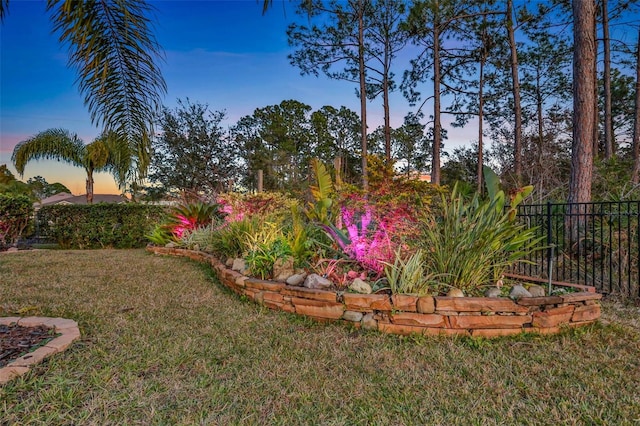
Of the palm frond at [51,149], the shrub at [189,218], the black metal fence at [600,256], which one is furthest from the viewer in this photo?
the palm frond at [51,149]

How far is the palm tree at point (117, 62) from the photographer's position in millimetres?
2438

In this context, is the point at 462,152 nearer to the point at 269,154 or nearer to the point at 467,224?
the point at 269,154

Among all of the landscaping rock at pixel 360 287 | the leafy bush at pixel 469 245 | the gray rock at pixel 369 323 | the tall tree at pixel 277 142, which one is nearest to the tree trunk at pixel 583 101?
the leafy bush at pixel 469 245

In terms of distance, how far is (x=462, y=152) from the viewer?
26.5 meters

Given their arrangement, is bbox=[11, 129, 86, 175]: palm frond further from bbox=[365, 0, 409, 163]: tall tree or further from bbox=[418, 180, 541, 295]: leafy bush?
bbox=[418, 180, 541, 295]: leafy bush

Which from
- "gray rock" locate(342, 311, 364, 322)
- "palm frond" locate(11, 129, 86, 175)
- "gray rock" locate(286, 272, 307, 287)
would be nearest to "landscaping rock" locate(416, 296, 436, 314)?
"gray rock" locate(342, 311, 364, 322)

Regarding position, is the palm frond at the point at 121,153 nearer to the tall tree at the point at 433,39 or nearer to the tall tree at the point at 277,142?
the tall tree at the point at 433,39

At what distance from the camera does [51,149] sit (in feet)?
52.0

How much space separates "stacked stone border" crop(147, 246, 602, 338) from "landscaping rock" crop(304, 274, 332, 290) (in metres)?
0.21

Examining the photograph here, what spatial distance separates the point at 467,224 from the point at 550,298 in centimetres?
99

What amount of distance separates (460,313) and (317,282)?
56.4 inches

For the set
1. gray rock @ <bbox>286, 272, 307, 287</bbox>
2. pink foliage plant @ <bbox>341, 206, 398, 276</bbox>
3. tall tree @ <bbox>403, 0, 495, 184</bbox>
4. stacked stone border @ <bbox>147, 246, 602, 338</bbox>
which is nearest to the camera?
stacked stone border @ <bbox>147, 246, 602, 338</bbox>

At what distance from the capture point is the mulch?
8.32ft

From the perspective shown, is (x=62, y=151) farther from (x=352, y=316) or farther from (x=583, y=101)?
(x=583, y=101)
